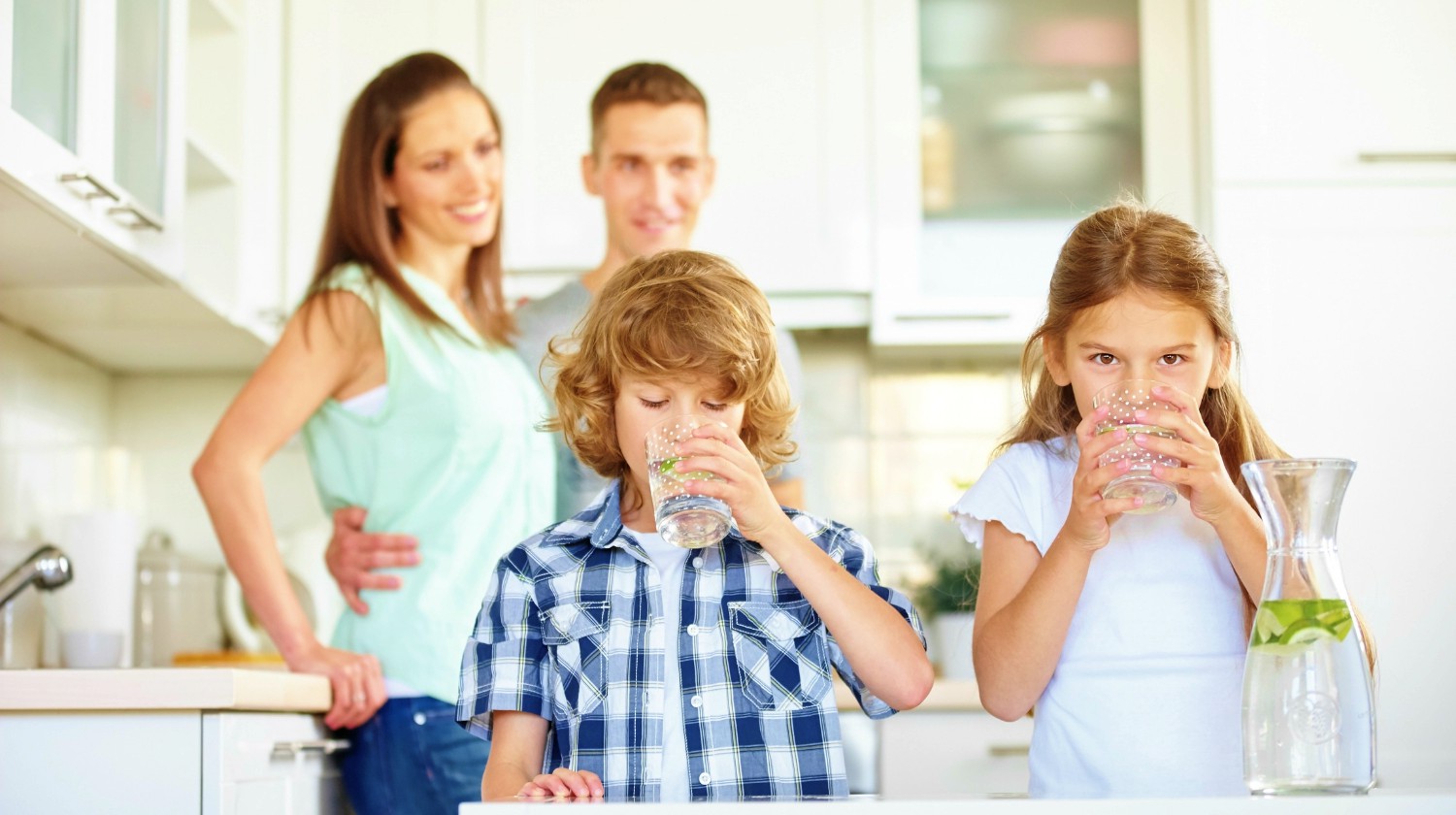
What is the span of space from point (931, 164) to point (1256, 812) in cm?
210

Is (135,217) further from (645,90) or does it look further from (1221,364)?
(1221,364)

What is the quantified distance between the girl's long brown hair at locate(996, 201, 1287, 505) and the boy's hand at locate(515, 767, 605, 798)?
0.51 m

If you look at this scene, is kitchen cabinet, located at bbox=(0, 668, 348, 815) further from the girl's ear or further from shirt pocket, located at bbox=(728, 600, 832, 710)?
the girl's ear

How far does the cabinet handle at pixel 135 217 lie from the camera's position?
176 cm

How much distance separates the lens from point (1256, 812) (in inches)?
28.6

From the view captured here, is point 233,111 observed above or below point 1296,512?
above

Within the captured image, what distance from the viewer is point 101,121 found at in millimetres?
1779

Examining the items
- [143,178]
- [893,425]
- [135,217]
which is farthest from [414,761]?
[893,425]

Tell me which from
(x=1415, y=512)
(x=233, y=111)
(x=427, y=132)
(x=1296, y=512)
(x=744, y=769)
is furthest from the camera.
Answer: (x=233, y=111)

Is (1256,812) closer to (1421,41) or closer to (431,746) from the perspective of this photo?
(431,746)

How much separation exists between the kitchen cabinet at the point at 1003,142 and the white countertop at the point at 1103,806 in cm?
193

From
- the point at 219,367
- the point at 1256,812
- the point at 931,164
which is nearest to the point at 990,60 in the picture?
the point at 931,164

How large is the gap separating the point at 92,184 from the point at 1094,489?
3.88 feet

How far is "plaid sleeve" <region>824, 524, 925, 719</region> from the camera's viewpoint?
1161 mm
